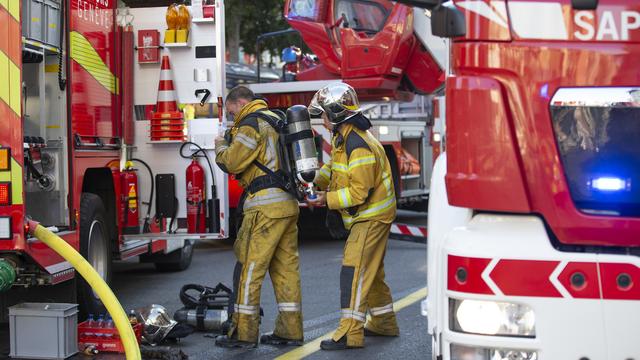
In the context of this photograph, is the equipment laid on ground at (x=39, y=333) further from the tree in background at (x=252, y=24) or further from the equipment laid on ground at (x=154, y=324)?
the tree in background at (x=252, y=24)

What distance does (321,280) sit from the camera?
9.83m

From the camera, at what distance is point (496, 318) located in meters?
3.25

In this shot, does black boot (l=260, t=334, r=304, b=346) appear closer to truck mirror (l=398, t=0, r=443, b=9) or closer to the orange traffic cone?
the orange traffic cone

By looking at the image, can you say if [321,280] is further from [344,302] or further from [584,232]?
[584,232]

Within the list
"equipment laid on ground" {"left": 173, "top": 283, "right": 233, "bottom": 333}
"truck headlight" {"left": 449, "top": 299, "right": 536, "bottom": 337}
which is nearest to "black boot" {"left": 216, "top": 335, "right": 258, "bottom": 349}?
"equipment laid on ground" {"left": 173, "top": 283, "right": 233, "bottom": 333}

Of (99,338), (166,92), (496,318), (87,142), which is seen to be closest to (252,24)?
(166,92)

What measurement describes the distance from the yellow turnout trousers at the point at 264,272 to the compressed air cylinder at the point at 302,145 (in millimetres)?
384

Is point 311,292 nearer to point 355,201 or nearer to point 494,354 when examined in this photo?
point 355,201

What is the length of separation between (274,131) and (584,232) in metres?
3.68

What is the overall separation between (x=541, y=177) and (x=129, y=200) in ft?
17.6

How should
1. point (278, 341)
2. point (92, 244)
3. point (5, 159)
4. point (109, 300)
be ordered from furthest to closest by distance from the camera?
point (92, 244), point (278, 341), point (5, 159), point (109, 300)

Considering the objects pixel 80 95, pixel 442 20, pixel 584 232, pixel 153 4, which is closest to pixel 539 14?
pixel 442 20

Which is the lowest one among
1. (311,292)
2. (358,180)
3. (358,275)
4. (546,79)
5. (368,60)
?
(311,292)

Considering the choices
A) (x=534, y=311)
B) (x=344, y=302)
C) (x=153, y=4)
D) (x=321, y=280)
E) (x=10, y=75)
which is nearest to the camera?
(x=534, y=311)
